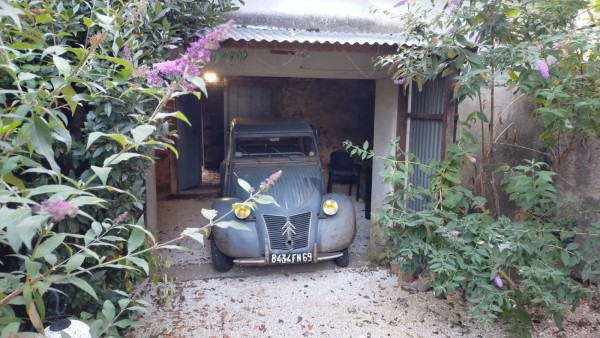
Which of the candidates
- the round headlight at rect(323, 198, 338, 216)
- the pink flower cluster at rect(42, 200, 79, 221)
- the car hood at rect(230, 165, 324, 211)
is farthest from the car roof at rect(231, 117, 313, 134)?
the pink flower cluster at rect(42, 200, 79, 221)

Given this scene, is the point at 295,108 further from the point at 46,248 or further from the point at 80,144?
the point at 46,248

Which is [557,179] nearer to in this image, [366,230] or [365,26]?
[366,230]

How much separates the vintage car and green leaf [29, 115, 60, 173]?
8.32 feet

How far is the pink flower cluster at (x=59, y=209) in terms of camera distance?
930mm

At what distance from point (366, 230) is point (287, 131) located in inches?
77.0

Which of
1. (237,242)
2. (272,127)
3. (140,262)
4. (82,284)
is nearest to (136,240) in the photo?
(140,262)

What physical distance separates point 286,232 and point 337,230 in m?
0.56

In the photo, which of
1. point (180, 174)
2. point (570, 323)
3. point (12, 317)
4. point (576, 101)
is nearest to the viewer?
point (12, 317)

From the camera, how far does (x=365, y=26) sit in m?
5.50

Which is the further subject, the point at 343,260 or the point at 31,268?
the point at 343,260

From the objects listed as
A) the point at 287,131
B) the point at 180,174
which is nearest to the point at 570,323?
the point at 287,131

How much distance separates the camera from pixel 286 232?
4137mm

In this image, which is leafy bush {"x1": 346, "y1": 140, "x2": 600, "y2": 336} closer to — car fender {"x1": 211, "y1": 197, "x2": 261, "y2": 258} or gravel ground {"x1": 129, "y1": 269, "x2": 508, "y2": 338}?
gravel ground {"x1": 129, "y1": 269, "x2": 508, "y2": 338}

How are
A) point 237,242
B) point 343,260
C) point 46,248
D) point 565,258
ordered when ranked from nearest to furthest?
point 46,248
point 565,258
point 237,242
point 343,260
